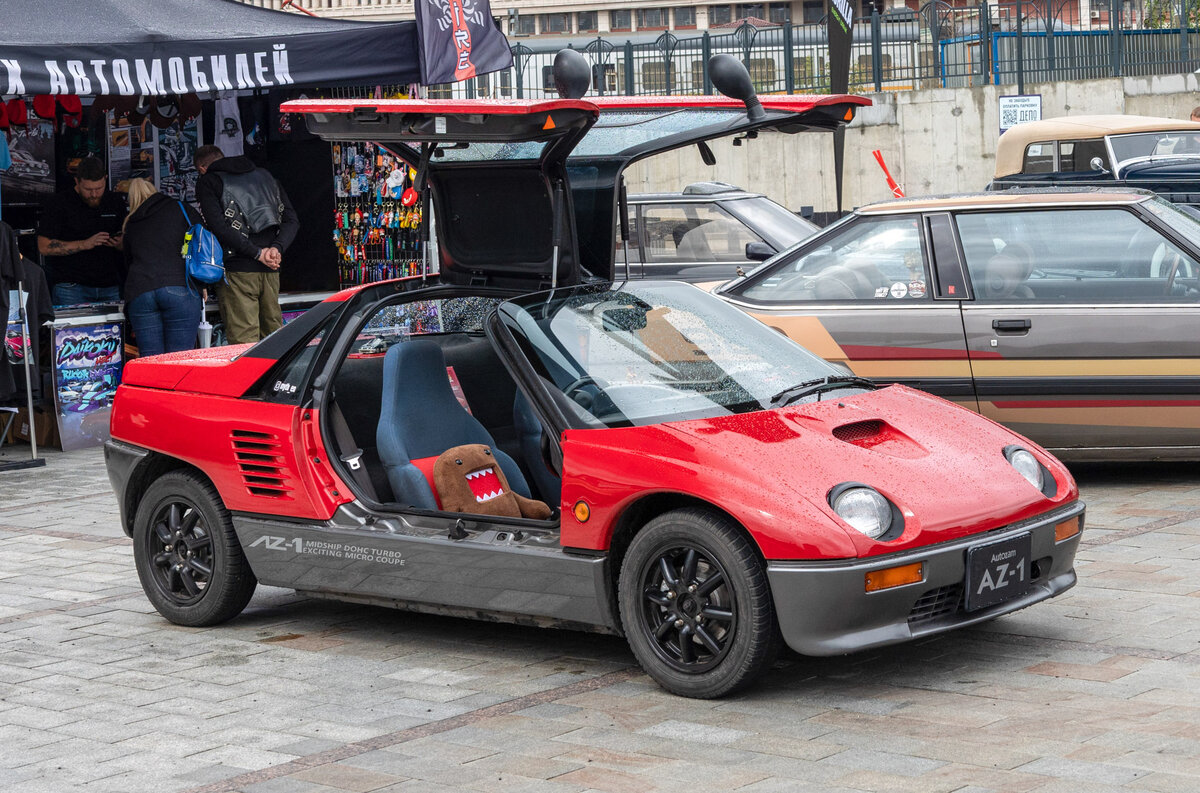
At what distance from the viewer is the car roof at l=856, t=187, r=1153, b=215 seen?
836 centimetres

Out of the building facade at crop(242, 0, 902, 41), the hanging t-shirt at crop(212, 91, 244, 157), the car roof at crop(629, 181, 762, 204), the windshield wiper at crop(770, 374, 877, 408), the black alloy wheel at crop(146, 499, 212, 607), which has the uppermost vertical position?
the building facade at crop(242, 0, 902, 41)

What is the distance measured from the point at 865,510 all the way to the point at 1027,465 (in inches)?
35.6

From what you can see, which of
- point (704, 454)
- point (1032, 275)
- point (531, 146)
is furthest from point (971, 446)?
point (1032, 275)

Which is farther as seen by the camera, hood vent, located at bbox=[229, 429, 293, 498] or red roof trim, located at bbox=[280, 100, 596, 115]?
hood vent, located at bbox=[229, 429, 293, 498]

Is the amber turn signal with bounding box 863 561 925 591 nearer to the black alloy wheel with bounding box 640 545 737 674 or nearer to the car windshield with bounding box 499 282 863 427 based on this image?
the black alloy wheel with bounding box 640 545 737 674

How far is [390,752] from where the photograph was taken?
4.59 metres

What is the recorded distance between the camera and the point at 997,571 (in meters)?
4.95

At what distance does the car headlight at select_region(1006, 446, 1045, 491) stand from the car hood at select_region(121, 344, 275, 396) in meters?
2.84

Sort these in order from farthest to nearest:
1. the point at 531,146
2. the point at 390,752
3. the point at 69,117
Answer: the point at 69,117 < the point at 531,146 < the point at 390,752

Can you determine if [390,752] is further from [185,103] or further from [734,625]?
[185,103]

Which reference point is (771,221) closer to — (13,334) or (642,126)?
(13,334)

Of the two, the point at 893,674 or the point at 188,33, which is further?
the point at 188,33

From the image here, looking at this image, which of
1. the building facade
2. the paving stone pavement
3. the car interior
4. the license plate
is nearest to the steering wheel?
the paving stone pavement

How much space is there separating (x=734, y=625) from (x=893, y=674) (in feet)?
2.23
